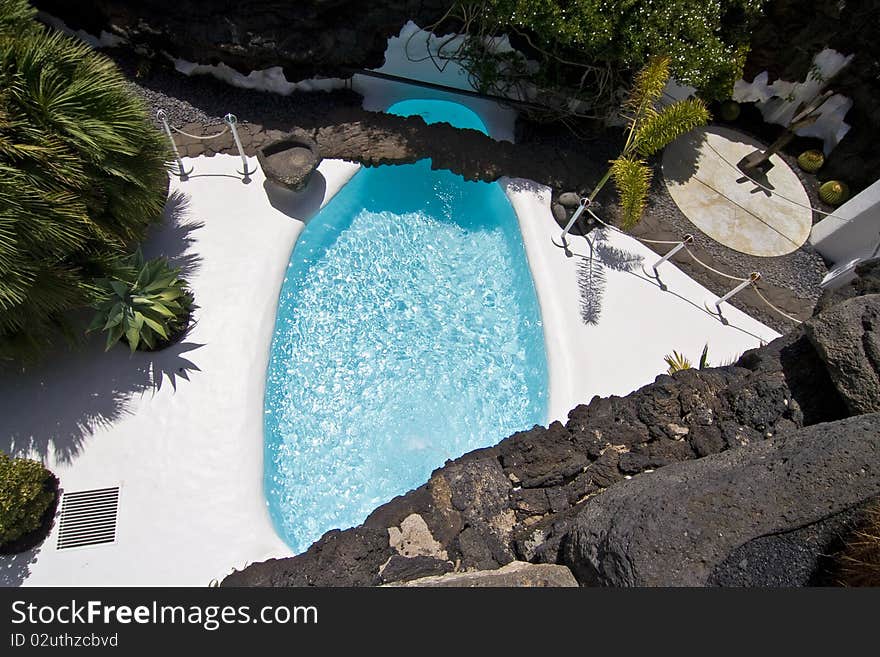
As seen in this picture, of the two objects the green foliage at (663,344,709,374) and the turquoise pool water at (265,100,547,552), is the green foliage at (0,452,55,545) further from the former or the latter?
the green foliage at (663,344,709,374)

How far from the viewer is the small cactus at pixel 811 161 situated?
11.4m

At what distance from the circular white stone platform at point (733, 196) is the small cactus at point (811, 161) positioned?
309mm

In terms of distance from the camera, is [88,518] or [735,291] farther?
[735,291]

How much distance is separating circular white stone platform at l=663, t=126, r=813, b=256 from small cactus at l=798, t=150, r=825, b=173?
31 cm

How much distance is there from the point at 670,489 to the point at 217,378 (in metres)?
6.46

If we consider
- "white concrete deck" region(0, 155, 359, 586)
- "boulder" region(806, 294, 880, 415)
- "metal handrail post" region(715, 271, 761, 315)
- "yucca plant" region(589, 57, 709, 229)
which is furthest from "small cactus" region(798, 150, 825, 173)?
"white concrete deck" region(0, 155, 359, 586)

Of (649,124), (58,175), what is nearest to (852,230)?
(649,124)

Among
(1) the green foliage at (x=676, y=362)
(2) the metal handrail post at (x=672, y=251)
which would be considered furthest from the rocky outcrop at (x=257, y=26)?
(1) the green foliage at (x=676, y=362)

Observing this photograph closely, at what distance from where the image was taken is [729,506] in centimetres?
426

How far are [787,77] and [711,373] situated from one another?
7959mm

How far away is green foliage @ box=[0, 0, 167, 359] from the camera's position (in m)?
5.62

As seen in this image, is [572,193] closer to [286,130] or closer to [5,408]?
[286,130]

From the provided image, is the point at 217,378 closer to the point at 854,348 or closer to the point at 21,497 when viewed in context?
the point at 21,497

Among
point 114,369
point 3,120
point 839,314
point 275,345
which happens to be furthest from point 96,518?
point 839,314
